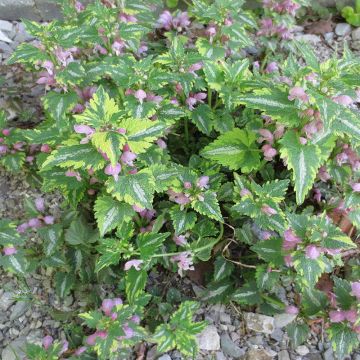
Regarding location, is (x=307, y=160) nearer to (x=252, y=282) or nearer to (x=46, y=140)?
(x=252, y=282)

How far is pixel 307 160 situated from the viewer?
6.72ft

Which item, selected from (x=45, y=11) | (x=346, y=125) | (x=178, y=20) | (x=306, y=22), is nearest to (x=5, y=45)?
(x=45, y=11)

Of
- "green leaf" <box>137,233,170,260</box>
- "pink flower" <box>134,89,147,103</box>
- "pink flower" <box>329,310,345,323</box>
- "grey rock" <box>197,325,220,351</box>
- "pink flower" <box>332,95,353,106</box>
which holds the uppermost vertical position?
"pink flower" <box>332,95,353,106</box>

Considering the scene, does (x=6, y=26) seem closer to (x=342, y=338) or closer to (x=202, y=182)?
(x=202, y=182)

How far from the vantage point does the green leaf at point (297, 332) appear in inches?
97.3

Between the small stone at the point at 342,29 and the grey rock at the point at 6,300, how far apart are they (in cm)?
355

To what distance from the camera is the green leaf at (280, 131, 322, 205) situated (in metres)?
1.99

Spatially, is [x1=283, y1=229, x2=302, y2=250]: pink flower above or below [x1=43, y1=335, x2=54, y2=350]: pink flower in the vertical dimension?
above

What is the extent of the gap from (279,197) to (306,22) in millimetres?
2583

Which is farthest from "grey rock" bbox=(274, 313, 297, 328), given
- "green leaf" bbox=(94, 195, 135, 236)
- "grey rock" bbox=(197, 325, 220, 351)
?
"green leaf" bbox=(94, 195, 135, 236)

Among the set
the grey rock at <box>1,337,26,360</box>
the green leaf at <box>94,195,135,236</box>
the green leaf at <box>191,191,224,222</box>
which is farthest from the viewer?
the grey rock at <box>1,337,26,360</box>

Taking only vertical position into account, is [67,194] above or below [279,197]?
below

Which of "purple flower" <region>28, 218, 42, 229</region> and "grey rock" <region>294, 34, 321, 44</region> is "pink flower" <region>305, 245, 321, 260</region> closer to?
"purple flower" <region>28, 218, 42, 229</region>

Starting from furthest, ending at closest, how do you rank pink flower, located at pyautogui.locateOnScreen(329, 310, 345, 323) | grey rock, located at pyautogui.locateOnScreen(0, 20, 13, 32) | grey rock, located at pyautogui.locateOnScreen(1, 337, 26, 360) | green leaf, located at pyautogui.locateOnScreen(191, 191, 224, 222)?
grey rock, located at pyautogui.locateOnScreen(0, 20, 13, 32) → grey rock, located at pyautogui.locateOnScreen(1, 337, 26, 360) → green leaf, located at pyautogui.locateOnScreen(191, 191, 224, 222) → pink flower, located at pyautogui.locateOnScreen(329, 310, 345, 323)
